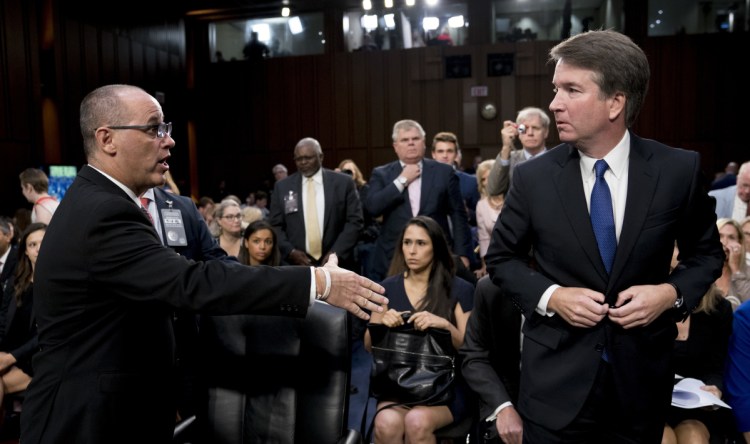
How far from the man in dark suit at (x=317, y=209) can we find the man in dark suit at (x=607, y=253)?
8.89ft

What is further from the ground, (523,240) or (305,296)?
(523,240)

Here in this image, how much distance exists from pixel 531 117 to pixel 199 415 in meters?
2.35

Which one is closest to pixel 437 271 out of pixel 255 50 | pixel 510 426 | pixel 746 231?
pixel 510 426

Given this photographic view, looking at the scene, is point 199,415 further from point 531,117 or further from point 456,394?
point 531,117

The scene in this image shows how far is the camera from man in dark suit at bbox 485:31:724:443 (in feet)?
4.30

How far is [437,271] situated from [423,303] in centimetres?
19

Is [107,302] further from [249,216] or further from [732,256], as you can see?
[249,216]

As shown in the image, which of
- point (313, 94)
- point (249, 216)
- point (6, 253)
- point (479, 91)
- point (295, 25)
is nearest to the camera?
point (6, 253)

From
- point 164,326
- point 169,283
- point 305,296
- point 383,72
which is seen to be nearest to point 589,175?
point 305,296

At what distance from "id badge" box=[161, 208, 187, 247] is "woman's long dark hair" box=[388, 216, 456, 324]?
1027 mm

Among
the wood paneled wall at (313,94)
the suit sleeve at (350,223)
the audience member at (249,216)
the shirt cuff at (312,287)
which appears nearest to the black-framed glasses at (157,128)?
the shirt cuff at (312,287)

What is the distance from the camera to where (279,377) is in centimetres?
175

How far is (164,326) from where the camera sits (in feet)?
5.08

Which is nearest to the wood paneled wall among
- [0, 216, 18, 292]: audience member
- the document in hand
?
[0, 216, 18, 292]: audience member
